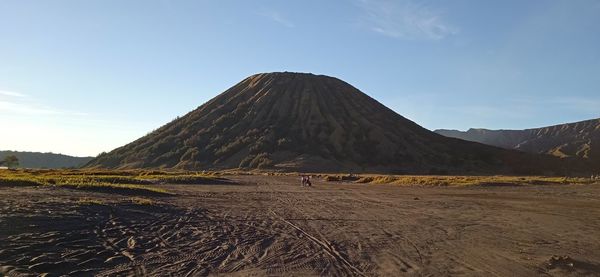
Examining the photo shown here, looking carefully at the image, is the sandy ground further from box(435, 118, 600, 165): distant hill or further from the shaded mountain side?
box(435, 118, 600, 165): distant hill

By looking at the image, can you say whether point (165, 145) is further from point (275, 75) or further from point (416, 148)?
point (416, 148)

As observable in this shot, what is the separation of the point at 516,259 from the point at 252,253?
5.05m

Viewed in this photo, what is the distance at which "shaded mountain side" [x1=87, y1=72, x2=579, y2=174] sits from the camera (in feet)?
313

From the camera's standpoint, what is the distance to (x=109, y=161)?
110 meters

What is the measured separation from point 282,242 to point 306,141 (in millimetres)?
91439

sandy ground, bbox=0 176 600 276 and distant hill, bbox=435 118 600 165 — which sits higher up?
distant hill, bbox=435 118 600 165

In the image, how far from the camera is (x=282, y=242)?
11.8 m

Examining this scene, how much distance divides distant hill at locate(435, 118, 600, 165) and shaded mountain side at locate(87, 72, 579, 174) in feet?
62.9

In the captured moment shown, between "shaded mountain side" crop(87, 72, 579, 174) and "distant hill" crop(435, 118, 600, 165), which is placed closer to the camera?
"shaded mountain side" crop(87, 72, 579, 174)

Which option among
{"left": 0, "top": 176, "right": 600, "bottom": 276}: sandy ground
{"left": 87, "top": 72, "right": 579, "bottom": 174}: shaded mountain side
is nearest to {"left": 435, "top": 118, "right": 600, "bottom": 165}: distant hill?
{"left": 87, "top": 72, "right": 579, "bottom": 174}: shaded mountain side

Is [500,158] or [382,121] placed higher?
[382,121]

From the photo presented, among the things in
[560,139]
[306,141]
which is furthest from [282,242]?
[560,139]

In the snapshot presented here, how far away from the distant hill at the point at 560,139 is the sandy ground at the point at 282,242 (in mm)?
101020

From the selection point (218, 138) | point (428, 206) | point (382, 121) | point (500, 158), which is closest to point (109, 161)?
point (218, 138)
